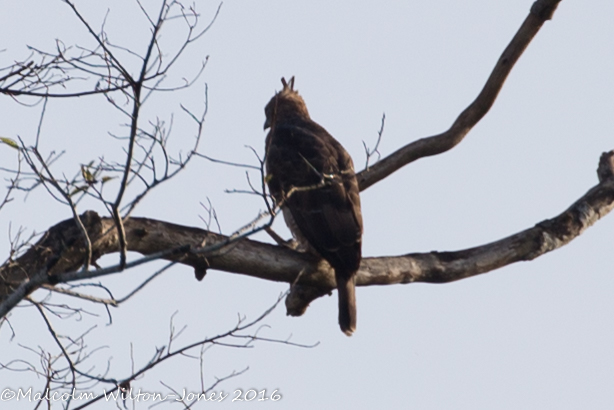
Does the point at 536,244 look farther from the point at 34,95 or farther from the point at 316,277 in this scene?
the point at 34,95

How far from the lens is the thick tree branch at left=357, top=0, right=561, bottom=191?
7.63 metres

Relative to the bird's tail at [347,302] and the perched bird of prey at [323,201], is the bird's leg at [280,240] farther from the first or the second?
the bird's tail at [347,302]

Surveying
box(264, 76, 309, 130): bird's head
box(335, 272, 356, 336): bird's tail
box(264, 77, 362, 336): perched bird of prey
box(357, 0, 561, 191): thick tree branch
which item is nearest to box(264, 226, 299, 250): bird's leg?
box(264, 77, 362, 336): perched bird of prey

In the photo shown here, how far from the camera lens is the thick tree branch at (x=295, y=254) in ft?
17.3

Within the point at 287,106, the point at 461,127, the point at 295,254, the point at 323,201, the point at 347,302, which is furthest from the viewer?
the point at 287,106

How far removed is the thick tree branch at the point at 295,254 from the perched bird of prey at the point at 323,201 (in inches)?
5.0

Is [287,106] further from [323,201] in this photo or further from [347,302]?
[347,302]

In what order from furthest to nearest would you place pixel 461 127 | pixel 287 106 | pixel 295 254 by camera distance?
pixel 287 106 → pixel 461 127 → pixel 295 254

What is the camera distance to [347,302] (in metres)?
6.80

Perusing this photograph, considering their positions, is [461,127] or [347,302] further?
[461,127]

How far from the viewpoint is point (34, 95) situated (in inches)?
Answer: 226

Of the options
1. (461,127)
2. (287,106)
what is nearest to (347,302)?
(461,127)

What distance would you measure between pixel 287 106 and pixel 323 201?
2461 millimetres

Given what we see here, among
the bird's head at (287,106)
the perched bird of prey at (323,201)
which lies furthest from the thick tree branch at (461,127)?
the bird's head at (287,106)
